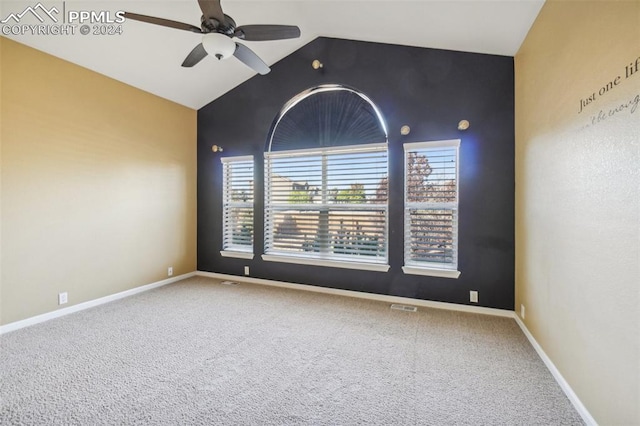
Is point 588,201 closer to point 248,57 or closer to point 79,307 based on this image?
point 248,57

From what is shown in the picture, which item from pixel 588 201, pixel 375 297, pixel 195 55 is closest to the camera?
pixel 588 201

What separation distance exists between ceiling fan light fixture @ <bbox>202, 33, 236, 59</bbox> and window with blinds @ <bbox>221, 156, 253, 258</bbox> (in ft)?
7.32

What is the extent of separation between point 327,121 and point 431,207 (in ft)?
6.18

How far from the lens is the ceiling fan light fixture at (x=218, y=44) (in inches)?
86.4

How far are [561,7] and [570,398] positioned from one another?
2.68 metres

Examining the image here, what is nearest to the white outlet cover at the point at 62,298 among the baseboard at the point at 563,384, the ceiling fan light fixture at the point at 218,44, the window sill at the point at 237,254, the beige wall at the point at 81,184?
the beige wall at the point at 81,184

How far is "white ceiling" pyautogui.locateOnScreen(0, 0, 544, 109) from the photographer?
2584 mm

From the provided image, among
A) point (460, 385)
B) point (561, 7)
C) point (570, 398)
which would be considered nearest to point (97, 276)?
point (460, 385)

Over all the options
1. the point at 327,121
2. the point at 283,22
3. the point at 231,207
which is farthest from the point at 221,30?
the point at 231,207

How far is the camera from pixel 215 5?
76.6 inches

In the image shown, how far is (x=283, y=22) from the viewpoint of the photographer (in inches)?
137

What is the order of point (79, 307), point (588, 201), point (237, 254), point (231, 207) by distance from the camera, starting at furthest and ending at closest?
point (231, 207) < point (237, 254) < point (79, 307) < point (588, 201)

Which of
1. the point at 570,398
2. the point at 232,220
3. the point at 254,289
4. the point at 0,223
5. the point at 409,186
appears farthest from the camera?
the point at 232,220

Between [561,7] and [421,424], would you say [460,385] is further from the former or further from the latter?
[561,7]
